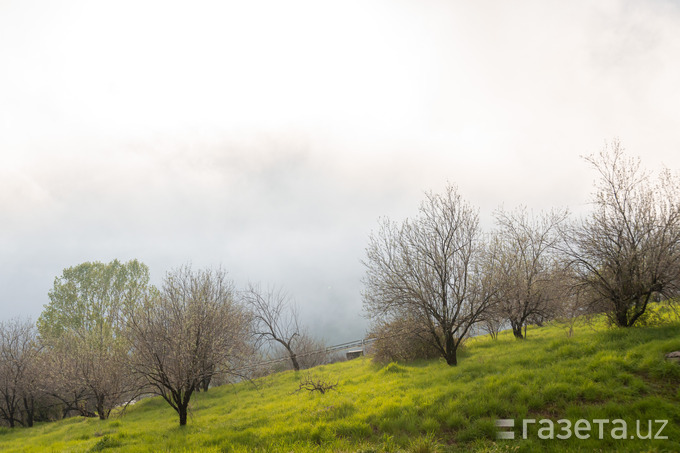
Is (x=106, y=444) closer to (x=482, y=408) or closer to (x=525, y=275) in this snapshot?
(x=482, y=408)

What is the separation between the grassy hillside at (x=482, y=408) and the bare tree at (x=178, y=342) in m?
1.75

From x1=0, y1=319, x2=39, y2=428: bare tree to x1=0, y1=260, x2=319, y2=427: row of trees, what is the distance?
0.08 m

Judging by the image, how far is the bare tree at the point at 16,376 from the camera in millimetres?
26125

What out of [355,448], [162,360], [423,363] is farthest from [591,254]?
[162,360]

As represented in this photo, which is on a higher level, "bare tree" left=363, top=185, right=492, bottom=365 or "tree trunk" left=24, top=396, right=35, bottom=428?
"bare tree" left=363, top=185, right=492, bottom=365

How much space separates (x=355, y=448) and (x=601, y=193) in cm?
1389

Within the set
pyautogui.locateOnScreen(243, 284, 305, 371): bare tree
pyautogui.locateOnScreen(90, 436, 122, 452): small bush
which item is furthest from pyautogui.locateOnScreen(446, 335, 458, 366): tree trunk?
pyautogui.locateOnScreen(243, 284, 305, 371): bare tree

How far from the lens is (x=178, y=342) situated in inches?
494

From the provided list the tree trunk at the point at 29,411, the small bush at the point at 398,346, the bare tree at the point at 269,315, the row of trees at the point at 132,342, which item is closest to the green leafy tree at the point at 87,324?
the row of trees at the point at 132,342

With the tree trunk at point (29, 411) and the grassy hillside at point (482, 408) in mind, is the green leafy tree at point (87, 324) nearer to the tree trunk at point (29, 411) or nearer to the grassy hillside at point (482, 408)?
the tree trunk at point (29, 411)

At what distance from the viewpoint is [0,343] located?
28.5 m

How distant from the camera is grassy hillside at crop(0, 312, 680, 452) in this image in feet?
24.5

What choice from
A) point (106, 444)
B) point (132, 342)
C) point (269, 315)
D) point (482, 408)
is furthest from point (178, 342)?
point (269, 315)

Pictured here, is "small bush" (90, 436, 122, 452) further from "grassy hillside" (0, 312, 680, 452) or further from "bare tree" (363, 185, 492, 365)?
"bare tree" (363, 185, 492, 365)
